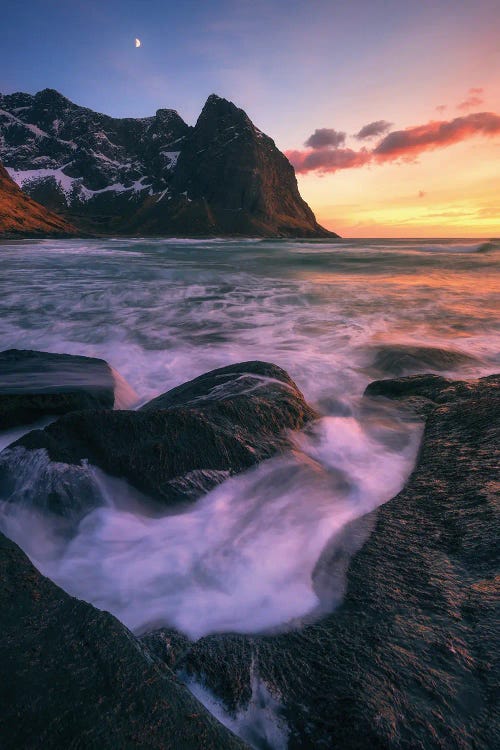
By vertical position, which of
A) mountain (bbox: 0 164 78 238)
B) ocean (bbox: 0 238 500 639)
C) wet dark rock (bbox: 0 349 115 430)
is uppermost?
mountain (bbox: 0 164 78 238)

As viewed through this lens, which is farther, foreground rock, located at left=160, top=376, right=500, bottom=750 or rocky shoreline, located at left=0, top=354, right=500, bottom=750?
foreground rock, located at left=160, top=376, right=500, bottom=750

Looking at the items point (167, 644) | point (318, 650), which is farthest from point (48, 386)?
point (318, 650)

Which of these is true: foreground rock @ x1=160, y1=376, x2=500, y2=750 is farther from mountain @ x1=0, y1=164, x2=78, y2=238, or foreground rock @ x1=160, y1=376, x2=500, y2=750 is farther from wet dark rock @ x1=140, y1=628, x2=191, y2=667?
mountain @ x1=0, y1=164, x2=78, y2=238

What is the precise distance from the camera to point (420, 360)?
21.0ft

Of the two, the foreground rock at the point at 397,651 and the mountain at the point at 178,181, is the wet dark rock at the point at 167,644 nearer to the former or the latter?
the foreground rock at the point at 397,651

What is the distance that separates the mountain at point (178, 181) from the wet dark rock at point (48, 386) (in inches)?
5034

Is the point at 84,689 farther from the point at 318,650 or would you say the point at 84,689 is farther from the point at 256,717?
the point at 318,650

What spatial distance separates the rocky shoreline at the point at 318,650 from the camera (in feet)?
4.10

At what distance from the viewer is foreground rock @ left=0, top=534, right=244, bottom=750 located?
1162 millimetres

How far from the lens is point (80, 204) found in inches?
6831

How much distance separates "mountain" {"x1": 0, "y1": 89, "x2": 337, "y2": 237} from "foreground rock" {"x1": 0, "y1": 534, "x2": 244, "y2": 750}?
5192 inches

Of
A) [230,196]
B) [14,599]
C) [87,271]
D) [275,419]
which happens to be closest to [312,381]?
[275,419]

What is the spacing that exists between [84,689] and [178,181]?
174240 mm

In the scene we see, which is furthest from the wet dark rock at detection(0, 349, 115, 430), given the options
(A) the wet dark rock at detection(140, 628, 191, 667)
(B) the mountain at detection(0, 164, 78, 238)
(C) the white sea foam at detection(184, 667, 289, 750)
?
(B) the mountain at detection(0, 164, 78, 238)
